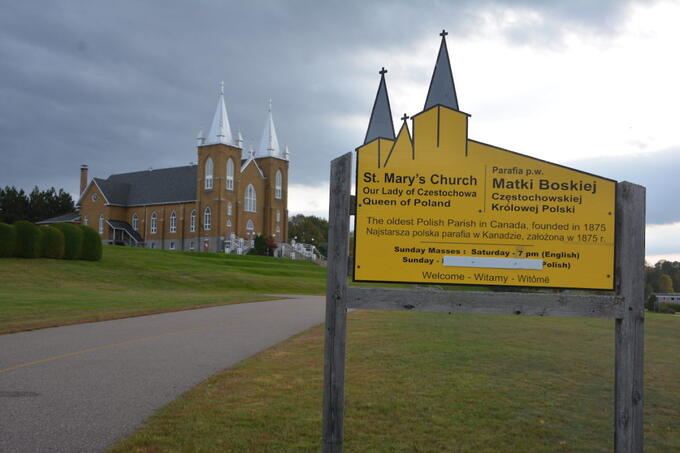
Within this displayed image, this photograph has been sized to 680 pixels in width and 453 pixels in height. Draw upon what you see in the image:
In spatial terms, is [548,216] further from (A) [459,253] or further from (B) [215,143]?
(B) [215,143]

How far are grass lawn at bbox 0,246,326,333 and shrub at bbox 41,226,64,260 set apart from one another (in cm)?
113

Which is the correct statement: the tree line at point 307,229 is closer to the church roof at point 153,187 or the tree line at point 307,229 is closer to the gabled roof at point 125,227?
the church roof at point 153,187

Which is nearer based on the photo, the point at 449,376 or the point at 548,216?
the point at 548,216

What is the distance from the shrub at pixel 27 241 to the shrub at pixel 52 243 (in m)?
0.53

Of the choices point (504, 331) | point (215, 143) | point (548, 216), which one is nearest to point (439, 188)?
point (548, 216)

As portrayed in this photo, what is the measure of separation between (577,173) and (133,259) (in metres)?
47.8

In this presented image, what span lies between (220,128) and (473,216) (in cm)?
7857

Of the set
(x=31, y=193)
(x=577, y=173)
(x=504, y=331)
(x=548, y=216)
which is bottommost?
(x=504, y=331)

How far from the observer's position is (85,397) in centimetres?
772

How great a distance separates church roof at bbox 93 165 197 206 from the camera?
3428 inches

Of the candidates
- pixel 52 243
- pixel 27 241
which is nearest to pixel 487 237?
pixel 27 241

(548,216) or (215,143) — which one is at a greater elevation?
(215,143)

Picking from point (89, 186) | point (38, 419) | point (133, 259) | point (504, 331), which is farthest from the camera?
point (89, 186)

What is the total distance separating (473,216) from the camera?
222 inches
